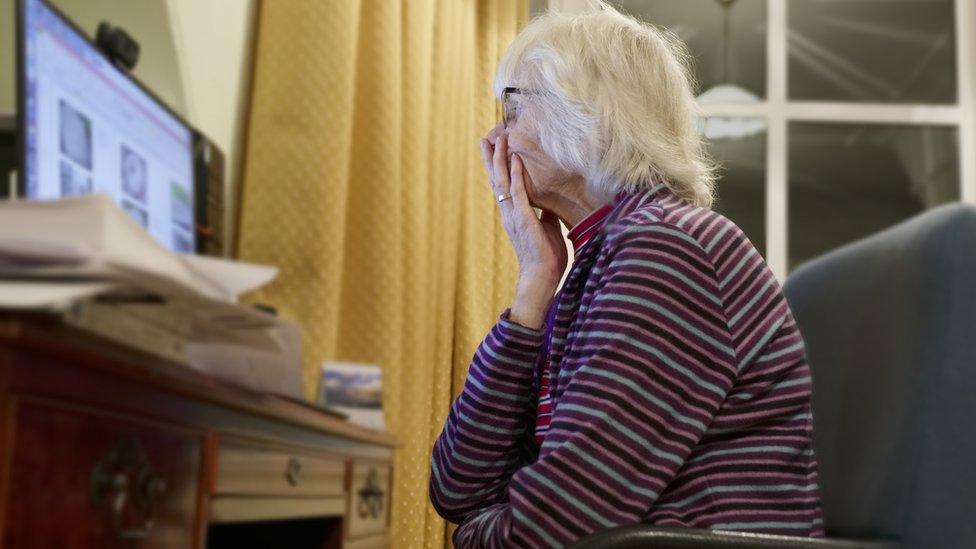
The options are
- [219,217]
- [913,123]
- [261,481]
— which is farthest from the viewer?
[913,123]

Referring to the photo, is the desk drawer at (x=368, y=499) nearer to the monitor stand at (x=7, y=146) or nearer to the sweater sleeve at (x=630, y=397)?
the sweater sleeve at (x=630, y=397)

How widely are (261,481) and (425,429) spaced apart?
4.93 ft

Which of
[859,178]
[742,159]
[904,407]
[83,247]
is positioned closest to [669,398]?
[904,407]

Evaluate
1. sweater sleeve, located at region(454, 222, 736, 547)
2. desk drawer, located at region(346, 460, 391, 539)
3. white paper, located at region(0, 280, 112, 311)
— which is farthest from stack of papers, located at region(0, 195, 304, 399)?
desk drawer, located at region(346, 460, 391, 539)

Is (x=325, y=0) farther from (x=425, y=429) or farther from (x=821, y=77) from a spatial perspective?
(x=821, y=77)

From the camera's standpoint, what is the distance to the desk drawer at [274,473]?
0.83m

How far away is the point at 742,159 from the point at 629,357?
2.88 metres

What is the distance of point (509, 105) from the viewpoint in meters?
1.43

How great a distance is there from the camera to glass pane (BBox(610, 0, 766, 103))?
3.76 metres

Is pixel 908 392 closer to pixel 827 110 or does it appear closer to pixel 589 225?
pixel 589 225

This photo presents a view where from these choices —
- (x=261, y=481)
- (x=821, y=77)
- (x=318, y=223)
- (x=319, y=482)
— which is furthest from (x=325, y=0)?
(x=821, y=77)

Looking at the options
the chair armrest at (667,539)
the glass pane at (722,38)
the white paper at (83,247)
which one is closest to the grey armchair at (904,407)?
the chair armrest at (667,539)

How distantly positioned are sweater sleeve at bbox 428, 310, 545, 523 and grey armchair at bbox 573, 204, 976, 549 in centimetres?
36

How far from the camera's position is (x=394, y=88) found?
223cm
